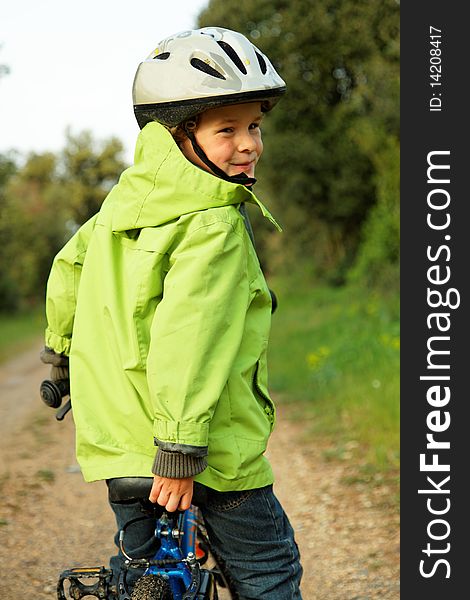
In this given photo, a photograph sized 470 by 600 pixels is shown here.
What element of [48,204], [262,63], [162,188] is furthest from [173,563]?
[48,204]

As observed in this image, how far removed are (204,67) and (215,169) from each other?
1.01ft

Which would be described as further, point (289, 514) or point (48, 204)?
point (48, 204)

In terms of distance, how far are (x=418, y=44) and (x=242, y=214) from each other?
3.12 m

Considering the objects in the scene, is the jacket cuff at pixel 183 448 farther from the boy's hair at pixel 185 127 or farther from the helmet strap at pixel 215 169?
the boy's hair at pixel 185 127

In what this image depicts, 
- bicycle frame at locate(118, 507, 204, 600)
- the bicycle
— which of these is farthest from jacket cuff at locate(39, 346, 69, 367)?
bicycle frame at locate(118, 507, 204, 600)

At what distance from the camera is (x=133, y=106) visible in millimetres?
2729

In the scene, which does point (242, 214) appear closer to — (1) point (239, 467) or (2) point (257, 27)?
(1) point (239, 467)

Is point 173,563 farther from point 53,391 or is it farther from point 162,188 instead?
point 162,188

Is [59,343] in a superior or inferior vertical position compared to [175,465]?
superior

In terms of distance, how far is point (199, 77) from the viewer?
2580mm

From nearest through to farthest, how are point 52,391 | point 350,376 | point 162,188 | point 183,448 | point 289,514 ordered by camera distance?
point 183,448, point 162,188, point 52,391, point 289,514, point 350,376

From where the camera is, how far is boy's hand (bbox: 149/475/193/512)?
239 centimetres

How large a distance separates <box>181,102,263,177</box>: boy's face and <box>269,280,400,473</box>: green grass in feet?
11.8

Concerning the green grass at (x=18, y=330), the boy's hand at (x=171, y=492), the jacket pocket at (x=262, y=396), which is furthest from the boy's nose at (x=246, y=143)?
the green grass at (x=18, y=330)
